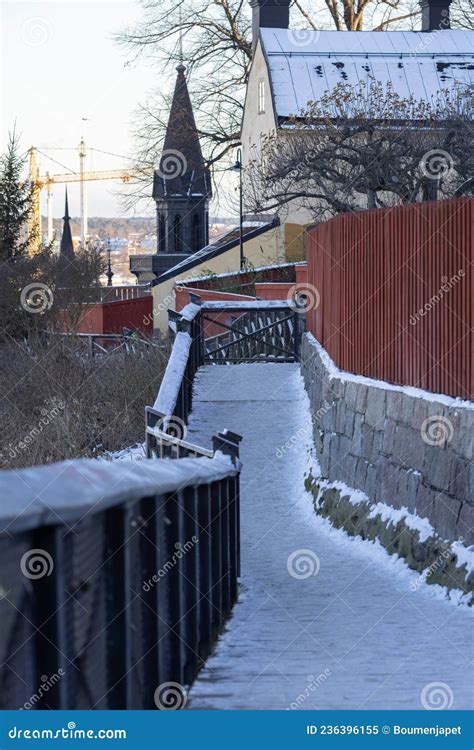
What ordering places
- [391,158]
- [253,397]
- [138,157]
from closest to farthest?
[253,397] → [391,158] → [138,157]

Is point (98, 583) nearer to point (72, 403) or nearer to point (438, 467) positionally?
point (438, 467)

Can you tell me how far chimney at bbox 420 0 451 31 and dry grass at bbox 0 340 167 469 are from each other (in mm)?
21542

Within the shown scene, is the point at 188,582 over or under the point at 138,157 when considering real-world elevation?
under

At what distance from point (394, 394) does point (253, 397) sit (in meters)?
7.45

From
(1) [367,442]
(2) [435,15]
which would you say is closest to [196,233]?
(2) [435,15]

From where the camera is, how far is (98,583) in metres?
3.52

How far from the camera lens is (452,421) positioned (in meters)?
8.02

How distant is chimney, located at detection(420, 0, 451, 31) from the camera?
4534 centimetres

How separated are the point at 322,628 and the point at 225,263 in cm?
3564

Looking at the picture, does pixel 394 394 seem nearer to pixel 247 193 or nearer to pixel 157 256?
pixel 247 193

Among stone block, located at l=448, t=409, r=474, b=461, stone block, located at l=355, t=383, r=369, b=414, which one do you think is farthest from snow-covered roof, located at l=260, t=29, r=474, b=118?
stone block, located at l=448, t=409, r=474, b=461

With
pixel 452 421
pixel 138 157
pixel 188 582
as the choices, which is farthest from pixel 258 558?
pixel 138 157

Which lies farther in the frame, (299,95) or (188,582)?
(299,95)

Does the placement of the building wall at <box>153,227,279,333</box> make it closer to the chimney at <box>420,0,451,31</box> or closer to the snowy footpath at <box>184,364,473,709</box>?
the chimney at <box>420,0,451,31</box>
